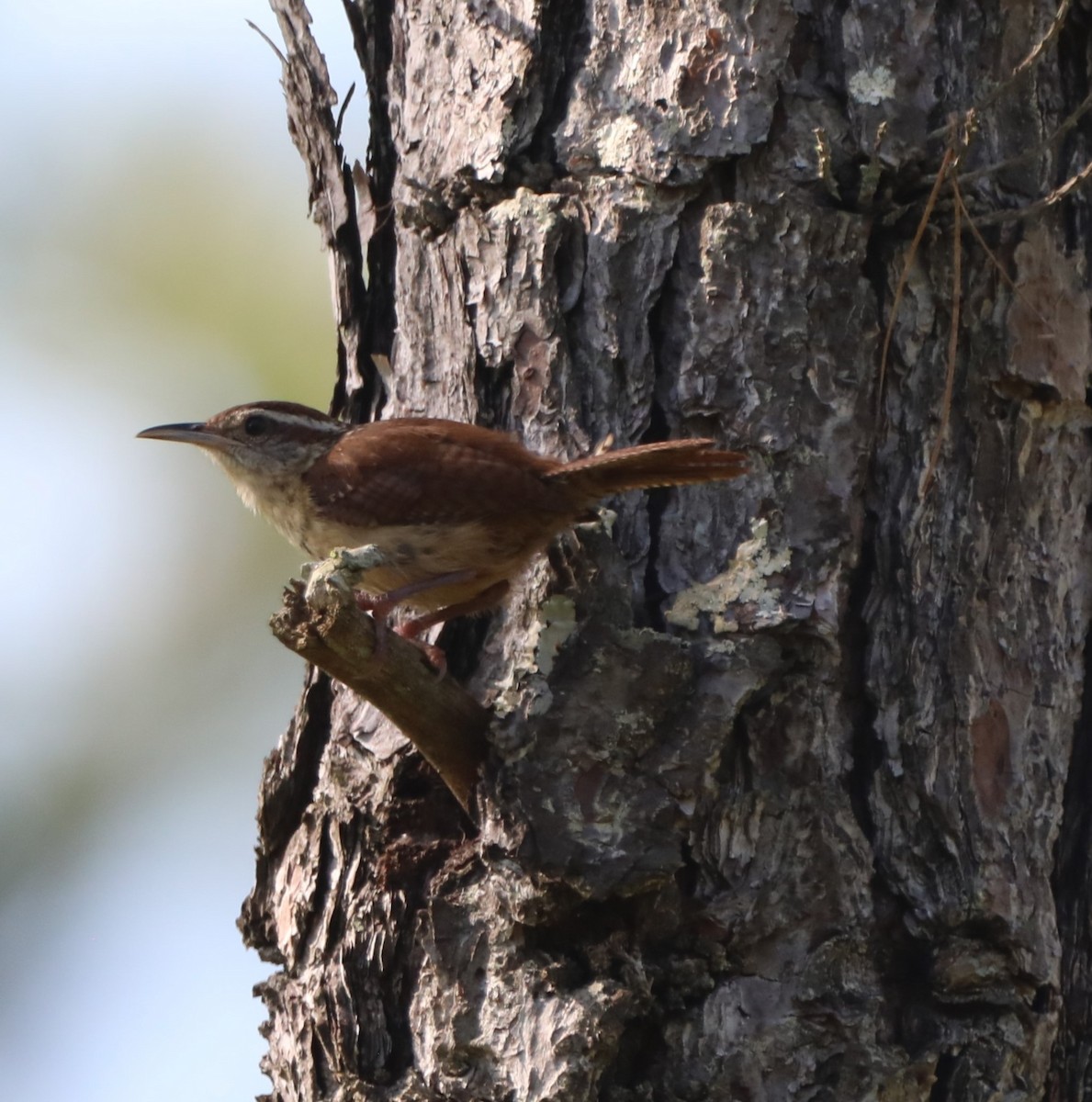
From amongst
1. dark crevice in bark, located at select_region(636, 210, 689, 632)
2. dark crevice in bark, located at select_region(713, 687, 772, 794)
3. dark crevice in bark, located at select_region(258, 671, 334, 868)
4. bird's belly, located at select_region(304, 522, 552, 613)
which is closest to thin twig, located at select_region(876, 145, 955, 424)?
dark crevice in bark, located at select_region(636, 210, 689, 632)

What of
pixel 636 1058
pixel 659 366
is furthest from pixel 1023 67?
pixel 636 1058

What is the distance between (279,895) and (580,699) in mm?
923

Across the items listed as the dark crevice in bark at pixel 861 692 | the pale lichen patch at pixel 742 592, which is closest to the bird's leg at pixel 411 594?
the pale lichen patch at pixel 742 592

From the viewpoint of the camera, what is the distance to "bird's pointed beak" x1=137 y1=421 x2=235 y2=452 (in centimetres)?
387

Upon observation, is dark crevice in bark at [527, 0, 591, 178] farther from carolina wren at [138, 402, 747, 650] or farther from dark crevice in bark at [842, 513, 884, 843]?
dark crevice in bark at [842, 513, 884, 843]

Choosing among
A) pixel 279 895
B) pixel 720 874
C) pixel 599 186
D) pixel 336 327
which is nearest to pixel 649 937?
pixel 720 874

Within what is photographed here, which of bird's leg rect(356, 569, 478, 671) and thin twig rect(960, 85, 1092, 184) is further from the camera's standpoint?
bird's leg rect(356, 569, 478, 671)

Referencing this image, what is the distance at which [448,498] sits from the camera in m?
3.03

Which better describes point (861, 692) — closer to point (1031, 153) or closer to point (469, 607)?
point (469, 607)

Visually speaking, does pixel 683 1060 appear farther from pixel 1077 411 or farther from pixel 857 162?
pixel 857 162

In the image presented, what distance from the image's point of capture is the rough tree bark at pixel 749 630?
8.53 ft

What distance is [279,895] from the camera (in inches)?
123

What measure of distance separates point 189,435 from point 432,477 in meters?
1.17

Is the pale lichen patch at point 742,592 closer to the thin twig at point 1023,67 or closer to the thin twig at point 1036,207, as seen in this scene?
the thin twig at point 1036,207
